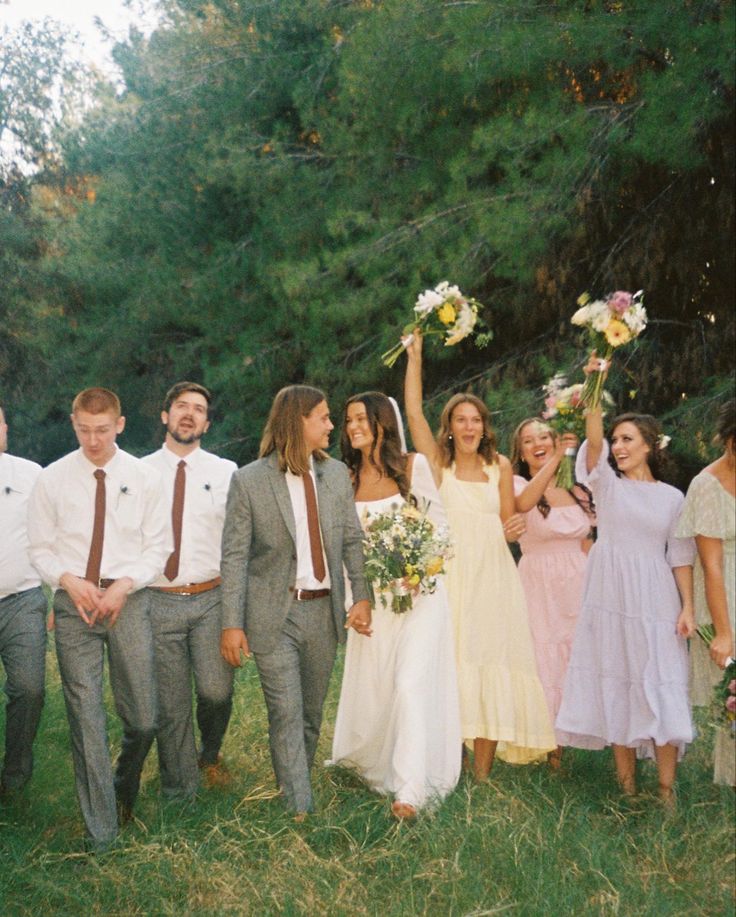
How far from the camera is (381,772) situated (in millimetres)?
6523

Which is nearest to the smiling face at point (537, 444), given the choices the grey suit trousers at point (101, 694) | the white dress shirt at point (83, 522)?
the white dress shirt at point (83, 522)

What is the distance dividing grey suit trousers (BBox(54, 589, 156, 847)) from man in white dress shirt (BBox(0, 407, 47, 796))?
853 millimetres

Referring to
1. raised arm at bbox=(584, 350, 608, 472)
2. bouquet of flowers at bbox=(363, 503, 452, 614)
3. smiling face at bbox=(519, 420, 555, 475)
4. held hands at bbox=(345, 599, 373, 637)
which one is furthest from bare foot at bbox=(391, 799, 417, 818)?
smiling face at bbox=(519, 420, 555, 475)

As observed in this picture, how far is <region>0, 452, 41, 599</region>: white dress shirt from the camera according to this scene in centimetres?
671

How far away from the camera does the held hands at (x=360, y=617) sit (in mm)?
6316

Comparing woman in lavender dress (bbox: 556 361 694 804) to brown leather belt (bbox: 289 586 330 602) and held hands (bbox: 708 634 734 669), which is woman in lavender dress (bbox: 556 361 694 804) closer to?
held hands (bbox: 708 634 734 669)

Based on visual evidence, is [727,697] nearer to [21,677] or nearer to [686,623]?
[686,623]

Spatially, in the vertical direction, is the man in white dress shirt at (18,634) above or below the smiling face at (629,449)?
below

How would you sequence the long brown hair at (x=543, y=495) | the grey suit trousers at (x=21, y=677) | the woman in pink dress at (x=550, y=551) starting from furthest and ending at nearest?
1. the long brown hair at (x=543, y=495)
2. the woman in pink dress at (x=550, y=551)
3. the grey suit trousers at (x=21, y=677)

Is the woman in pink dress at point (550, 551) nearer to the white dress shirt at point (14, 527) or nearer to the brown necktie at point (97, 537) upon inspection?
the brown necktie at point (97, 537)

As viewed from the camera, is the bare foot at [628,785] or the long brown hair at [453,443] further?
the long brown hair at [453,443]

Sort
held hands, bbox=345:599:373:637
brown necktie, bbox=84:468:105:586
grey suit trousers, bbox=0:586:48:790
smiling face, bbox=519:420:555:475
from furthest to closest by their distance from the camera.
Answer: smiling face, bbox=519:420:555:475, grey suit trousers, bbox=0:586:48:790, held hands, bbox=345:599:373:637, brown necktie, bbox=84:468:105:586

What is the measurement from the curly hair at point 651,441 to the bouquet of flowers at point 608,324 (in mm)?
240

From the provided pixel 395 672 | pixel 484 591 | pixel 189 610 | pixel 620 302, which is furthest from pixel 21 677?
pixel 620 302
